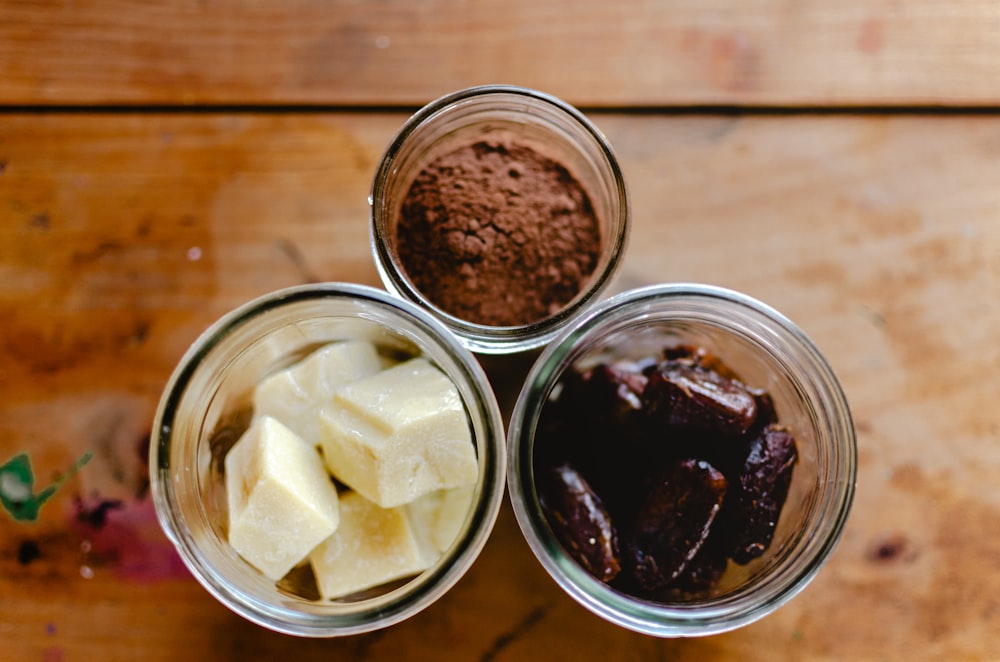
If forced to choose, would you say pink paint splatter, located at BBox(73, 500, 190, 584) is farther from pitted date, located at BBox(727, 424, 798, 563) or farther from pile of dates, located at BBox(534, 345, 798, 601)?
pitted date, located at BBox(727, 424, 798, 563)

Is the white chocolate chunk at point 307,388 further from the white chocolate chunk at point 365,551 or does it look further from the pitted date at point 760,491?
the pitted date at point 760,491

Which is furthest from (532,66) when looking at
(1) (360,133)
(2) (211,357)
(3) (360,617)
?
(3) (360,617)

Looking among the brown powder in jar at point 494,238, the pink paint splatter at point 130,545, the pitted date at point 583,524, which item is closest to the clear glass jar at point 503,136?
the brown powder in jar at point 494,238

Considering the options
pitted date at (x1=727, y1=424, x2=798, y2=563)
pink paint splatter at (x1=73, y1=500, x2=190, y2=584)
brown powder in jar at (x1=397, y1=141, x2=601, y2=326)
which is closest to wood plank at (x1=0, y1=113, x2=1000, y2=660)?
pink paint splatter at (x1=73, y1=500, x2=190, y2=584)

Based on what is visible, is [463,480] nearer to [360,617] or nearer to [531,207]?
[360,617]

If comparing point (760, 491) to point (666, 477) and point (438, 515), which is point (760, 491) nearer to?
point (666, 477)

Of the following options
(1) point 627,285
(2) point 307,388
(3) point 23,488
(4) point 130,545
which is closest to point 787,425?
(1) point 627,285
